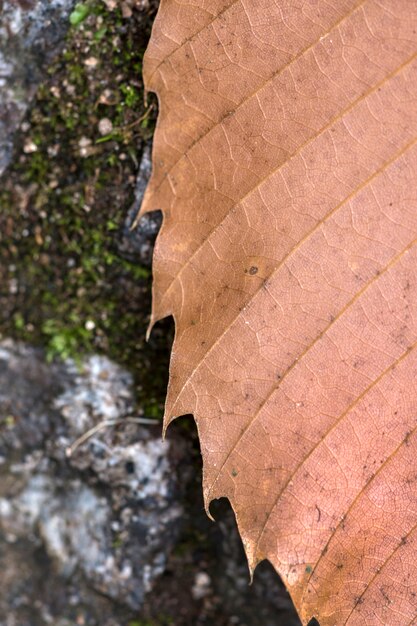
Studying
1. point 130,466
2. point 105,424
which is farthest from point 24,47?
point 130,466

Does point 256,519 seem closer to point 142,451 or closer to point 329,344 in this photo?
point 329,344

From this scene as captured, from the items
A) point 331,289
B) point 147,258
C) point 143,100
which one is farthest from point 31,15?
point 331,289

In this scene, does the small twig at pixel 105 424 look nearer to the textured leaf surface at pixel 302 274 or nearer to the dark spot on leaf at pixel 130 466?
the dark spot on leaf at pixel 130 466

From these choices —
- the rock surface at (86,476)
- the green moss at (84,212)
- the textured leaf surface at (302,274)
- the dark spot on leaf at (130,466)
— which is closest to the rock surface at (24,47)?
the green moss at (84,212)

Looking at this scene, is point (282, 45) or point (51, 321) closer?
point (282, 45)

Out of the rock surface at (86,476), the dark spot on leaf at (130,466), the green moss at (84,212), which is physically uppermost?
the green moss at (84,212)

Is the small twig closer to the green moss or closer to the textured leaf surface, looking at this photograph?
the green moss
